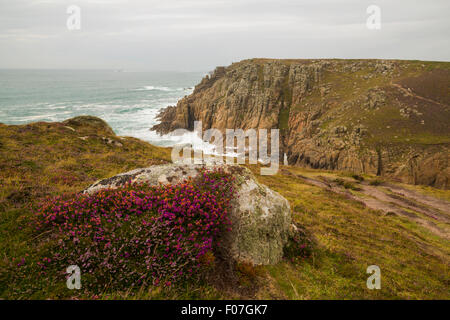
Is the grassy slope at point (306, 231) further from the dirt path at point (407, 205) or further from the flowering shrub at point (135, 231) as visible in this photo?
the dirt path at point (407, 205)

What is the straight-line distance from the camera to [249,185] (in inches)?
356

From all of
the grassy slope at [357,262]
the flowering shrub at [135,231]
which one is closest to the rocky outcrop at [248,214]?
the flowering shrub at [135,231]

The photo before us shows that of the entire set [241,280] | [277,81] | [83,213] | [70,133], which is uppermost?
[277,81]

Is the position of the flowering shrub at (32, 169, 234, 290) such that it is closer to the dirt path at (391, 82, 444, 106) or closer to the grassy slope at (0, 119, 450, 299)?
the grassy slope at (0, 119, 450, 299)

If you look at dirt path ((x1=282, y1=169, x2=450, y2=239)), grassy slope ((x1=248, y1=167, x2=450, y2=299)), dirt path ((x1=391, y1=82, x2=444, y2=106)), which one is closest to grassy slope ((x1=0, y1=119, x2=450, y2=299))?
grassy slope ((x1=248, y1=167, x2=450, y2=299))

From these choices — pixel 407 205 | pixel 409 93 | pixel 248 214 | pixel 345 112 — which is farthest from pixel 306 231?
pixel 409 93

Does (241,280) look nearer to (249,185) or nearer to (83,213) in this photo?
(249,185)

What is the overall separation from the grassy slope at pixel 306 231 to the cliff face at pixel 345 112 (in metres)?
41.4

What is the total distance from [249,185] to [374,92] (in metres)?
90.0

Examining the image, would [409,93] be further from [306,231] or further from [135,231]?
[135,231]

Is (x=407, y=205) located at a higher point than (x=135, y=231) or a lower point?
lower

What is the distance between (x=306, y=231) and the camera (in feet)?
38.0

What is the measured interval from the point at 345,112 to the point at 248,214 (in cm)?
8117
